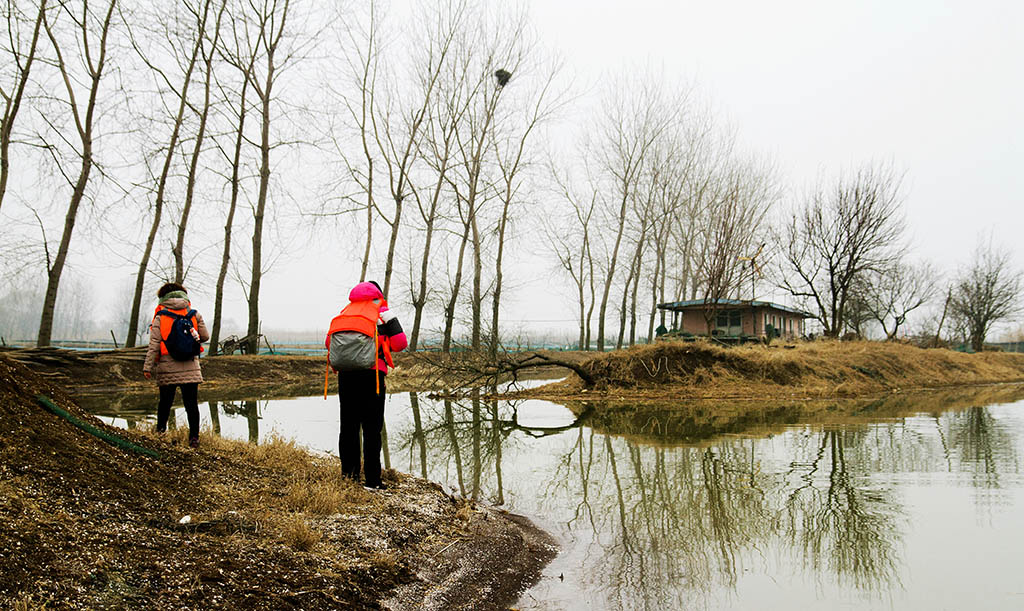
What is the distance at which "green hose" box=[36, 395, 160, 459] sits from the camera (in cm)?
505

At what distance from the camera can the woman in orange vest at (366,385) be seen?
6.23 meters

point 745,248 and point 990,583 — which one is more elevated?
point 745,248

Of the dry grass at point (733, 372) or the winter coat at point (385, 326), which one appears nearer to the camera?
the winter coat at point (385, 326)

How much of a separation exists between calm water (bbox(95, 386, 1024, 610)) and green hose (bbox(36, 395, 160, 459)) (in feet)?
10.9

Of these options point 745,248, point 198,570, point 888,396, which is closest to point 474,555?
point 198,570

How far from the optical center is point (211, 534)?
4.04 meters

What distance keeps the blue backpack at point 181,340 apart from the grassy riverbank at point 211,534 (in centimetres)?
159

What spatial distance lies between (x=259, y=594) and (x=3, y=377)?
3.04m

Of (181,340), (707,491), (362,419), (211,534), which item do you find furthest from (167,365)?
(707,491)

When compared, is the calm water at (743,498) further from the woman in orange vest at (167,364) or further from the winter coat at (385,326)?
the woman in orange vest at (167,364)

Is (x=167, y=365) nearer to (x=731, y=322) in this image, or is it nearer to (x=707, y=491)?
(x=707, y=491)

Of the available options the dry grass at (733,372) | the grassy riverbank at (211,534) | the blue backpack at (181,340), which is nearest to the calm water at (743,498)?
the grassy riverbank at (211,534)

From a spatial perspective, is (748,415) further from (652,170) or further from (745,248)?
(652,170)

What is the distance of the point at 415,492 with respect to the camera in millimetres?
6469
